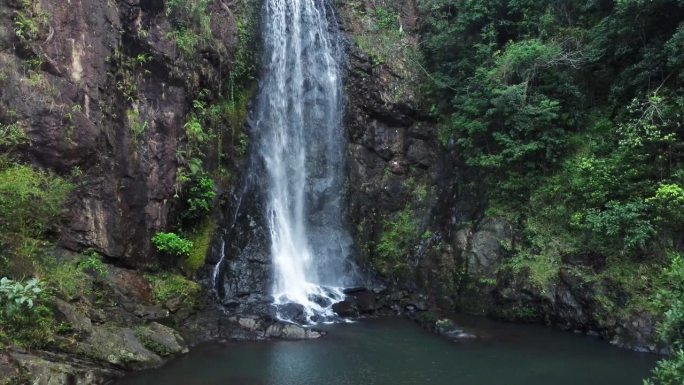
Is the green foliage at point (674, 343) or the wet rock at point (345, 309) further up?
the green foliage at point (674, 343)

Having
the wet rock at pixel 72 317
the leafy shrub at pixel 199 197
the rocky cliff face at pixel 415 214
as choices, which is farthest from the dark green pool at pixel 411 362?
the leafy shrub at pixel 199 197

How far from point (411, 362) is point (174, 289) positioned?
6.37 metres

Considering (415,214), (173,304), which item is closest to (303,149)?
(415,214)

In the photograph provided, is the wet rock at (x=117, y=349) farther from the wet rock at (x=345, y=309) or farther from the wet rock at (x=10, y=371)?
the wet rock at (x=345, y=309)

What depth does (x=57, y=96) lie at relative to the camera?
12055 millimetres

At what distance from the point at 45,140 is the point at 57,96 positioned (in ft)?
3.76

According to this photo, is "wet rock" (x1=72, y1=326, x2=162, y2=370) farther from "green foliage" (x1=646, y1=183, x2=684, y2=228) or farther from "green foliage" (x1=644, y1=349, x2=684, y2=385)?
"green foliage" (x1=646, y1=183, x2=684, y2=228)

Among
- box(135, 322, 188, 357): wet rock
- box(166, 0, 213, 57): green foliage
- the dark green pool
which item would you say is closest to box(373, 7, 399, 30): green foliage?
box(166, 0, 213, 57): green foliage

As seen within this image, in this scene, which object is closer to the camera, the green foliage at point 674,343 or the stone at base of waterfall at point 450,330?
the green foliage at point 674,343

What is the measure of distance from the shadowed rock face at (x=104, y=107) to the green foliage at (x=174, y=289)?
66 centimetres

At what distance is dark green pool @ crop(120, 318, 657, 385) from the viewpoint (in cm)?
1038

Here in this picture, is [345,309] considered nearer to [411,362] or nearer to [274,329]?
[274,329]

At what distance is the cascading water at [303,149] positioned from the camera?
56.3ft

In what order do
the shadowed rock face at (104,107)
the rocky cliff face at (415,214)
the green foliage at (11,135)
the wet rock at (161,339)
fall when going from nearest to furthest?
the green foliage at (11,135), the wet rock at (161,339), the shadowed rock face at (104,107), the rocky cliff face at (415,214)
